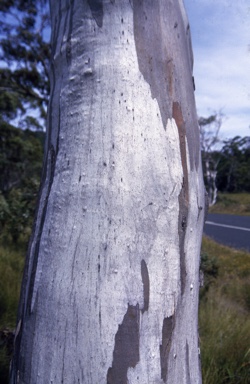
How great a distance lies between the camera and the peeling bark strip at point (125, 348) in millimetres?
1101

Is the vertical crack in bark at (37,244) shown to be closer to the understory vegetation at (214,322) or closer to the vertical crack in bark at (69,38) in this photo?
the vertical crack in bark at (69,38)

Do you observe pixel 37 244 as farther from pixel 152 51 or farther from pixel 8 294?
pixel 8 294

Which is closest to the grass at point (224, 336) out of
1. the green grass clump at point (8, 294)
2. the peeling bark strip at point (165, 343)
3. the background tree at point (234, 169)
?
the green grass clump at point (8, 294)

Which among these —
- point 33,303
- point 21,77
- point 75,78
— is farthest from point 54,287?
point 21,77

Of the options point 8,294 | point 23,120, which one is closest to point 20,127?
point 23,120

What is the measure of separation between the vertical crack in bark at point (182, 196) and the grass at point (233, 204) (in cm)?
2547

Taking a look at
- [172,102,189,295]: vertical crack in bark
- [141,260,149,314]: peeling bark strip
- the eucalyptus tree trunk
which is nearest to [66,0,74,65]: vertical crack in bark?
the eucalyptus tree trunk

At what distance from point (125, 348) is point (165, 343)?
0.12 m

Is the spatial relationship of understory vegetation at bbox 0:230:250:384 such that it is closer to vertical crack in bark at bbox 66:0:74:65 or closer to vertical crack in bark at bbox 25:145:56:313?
vertical crack in bark at bbox 25:145:56:313

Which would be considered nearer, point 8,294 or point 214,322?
point 214,322

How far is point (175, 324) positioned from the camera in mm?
1185

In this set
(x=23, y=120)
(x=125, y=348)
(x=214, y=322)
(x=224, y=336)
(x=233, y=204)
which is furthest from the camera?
(x=233, y=204)

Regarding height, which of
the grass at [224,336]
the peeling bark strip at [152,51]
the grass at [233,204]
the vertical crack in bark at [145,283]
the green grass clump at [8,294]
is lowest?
the grass at [224,336]

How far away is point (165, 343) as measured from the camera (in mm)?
1158
